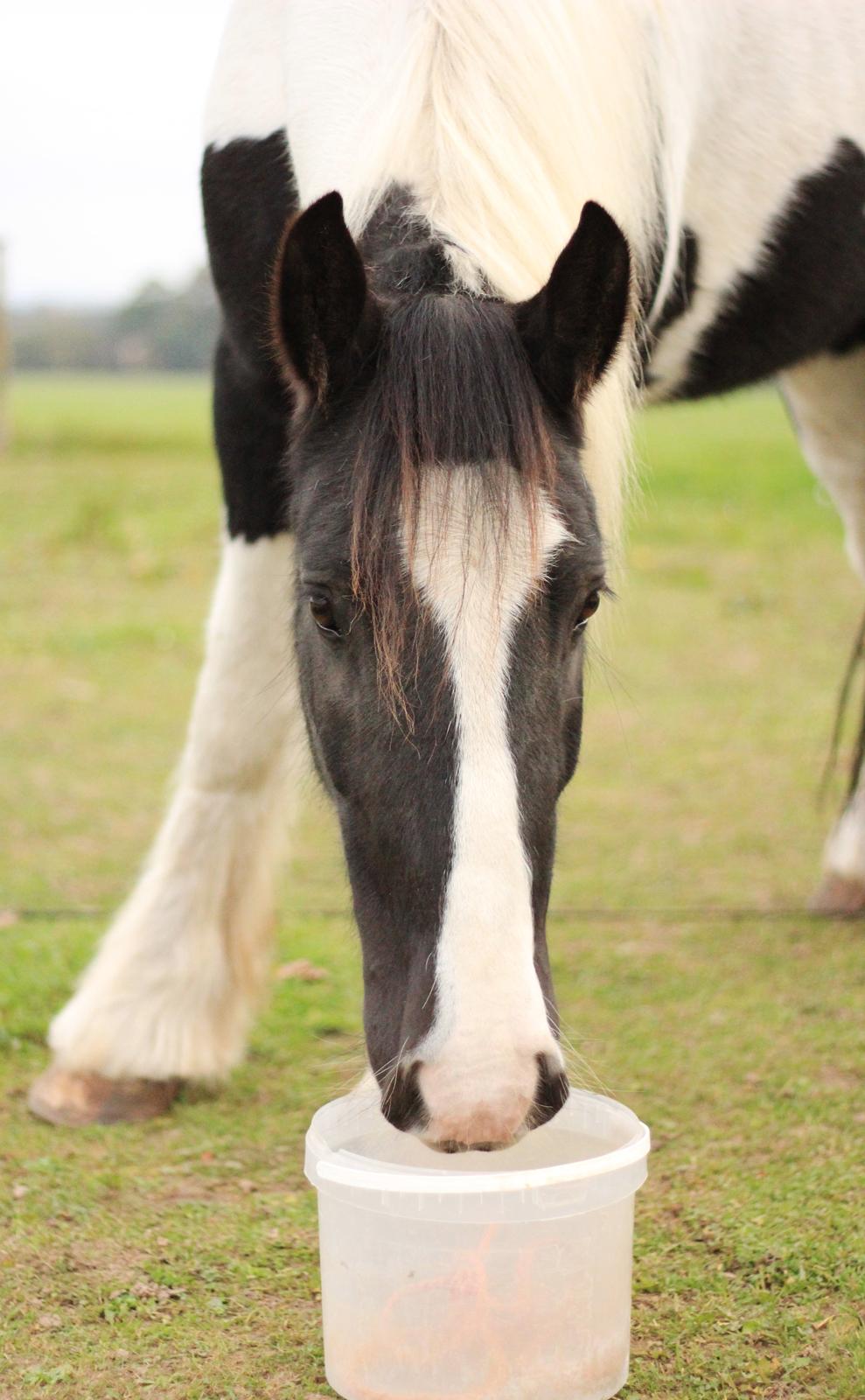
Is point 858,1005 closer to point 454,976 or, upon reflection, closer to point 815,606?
point 454,976

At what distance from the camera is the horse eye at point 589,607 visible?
6.18 ft

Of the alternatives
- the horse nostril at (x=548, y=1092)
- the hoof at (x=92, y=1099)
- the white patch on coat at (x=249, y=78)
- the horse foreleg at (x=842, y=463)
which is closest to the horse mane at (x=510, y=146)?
the white patch on coat at (x=249, y=78)

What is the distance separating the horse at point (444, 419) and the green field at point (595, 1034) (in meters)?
0.33

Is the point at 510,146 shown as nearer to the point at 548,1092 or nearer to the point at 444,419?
the point at 444,419

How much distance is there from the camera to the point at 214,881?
3115 millimetres

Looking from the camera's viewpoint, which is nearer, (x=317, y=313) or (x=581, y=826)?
(x=317, y=313)

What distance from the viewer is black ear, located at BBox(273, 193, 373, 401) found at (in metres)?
1.80

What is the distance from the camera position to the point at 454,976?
1600mm

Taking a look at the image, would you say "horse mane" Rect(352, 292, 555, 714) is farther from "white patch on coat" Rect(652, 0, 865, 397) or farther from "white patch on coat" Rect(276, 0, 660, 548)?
"white patch on coat" Rect(652, 0, 865, 397)

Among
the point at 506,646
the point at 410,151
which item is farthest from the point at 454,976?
the point at 410,151

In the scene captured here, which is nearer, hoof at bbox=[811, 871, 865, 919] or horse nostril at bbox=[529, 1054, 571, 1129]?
horse nostril at bbox=[529, 1054, 571, 1129]

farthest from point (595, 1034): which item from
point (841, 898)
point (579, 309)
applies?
point (579, 309)

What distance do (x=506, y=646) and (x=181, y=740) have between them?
171 inches

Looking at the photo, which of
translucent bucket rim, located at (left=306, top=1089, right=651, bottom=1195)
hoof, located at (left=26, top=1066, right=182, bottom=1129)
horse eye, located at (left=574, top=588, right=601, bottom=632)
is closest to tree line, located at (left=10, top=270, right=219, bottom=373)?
horse eye, located at (left=574, top=588, right=601, bottom=632)
